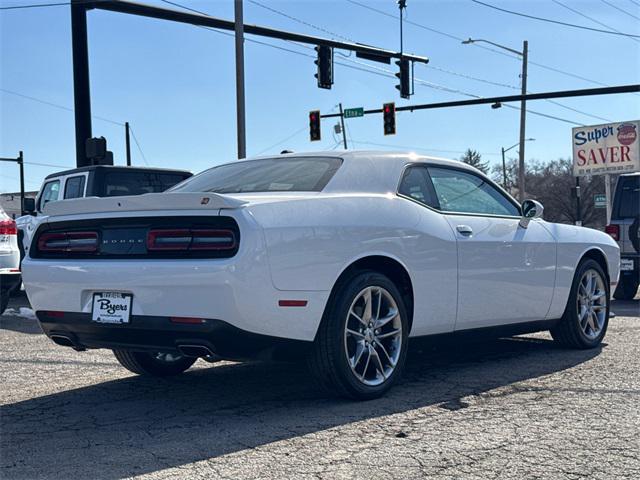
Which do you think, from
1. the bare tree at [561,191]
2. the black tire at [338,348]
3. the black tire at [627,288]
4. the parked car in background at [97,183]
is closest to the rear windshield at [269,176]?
the black tire at [338,348]

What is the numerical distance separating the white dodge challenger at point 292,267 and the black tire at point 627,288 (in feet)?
21.9

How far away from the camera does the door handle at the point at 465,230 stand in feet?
18.1

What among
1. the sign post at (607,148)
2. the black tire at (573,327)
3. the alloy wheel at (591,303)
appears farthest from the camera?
the sign post at (607,148)

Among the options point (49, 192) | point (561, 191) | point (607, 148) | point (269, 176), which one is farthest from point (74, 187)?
point (561, 191)

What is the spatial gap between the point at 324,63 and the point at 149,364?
15.7 metres

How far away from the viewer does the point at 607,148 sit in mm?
32719

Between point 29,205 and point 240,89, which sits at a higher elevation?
point 240,89

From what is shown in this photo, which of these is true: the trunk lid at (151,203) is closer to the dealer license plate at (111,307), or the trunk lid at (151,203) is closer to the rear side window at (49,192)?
the dealer license plate at (111,307)

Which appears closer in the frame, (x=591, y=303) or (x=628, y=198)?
(x=591, y=303)

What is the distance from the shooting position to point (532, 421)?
4332 millimetres

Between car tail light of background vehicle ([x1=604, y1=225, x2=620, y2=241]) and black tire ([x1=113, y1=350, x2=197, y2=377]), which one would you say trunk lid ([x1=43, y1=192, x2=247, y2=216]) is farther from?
car tail light of background vehicle ([x1=604, y1=225, x2=620, y2=241])

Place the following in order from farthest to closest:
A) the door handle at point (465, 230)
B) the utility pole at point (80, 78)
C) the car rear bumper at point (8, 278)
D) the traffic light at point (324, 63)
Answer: the traffic light at point (324, 63) < the utility pole at point (80, 78) < the car rear bumper at point (8, 278) < the door handle at point (465, 230)

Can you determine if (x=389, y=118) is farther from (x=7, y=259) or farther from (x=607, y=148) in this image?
(x=7, y=259)

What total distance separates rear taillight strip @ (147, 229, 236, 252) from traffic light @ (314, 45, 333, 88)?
1660cm
